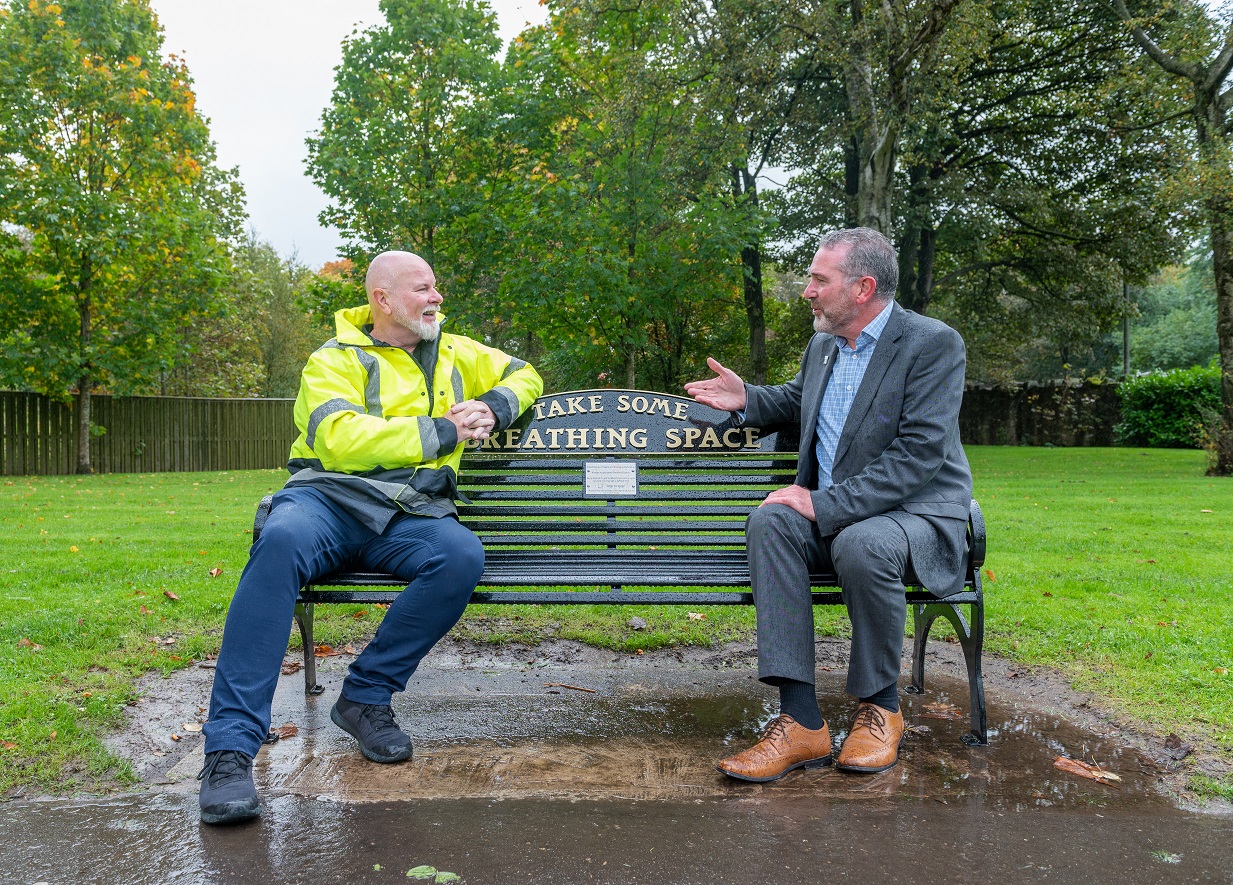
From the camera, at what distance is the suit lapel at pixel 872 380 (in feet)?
10.8

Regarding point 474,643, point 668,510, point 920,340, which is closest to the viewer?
point 920,340

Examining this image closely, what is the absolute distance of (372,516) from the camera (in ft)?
10.6

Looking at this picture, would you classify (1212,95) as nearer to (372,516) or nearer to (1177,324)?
(372,516)

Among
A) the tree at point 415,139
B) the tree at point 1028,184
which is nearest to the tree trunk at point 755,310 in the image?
the tree at point 1028,184

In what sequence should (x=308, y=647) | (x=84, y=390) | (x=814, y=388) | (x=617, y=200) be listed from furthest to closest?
1. (x=84, y=390)
2. (x=617, y=200)
3. (x=308, y=647)
4. (x=814, y=388)

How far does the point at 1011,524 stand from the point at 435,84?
12.9 meters

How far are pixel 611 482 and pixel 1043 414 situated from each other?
1189 inches

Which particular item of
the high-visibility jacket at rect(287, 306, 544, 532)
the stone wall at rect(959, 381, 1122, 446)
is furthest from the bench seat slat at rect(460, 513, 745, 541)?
the stone wall at rect(959, 381, 1122, 446)

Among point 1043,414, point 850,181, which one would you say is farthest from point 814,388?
point 1043,414

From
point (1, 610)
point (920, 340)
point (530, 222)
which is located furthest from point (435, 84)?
point (920, 340)

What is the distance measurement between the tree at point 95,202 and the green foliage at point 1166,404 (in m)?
25.3

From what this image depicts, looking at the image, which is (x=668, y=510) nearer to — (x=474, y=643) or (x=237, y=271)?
(x=474, y=643)

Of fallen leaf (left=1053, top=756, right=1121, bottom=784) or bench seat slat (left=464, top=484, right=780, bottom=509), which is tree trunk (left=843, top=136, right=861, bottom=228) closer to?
bench seat slat (left=464, top=484, right=780, bottom=509)

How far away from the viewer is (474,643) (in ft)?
15.4
